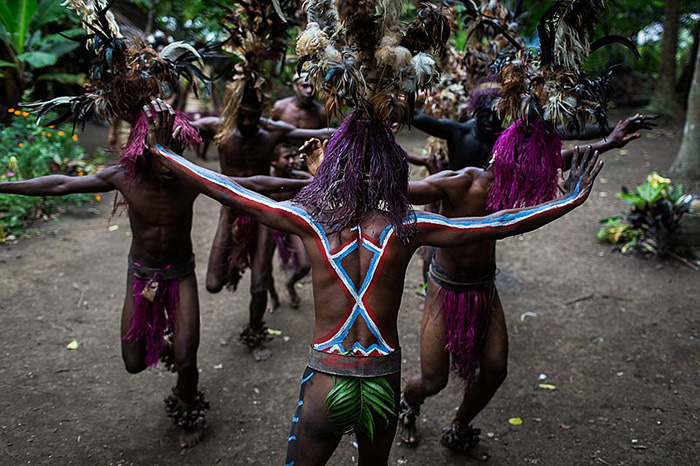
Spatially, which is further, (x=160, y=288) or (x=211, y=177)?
(x=160, y=288)

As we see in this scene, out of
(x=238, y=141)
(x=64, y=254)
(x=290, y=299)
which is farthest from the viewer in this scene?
(x=64, y=254)

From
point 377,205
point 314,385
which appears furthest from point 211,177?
point 314,385

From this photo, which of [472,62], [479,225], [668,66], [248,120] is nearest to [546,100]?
[479,225]

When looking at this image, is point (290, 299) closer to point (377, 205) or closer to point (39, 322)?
point (39, 322)

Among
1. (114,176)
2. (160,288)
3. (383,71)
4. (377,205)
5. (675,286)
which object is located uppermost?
(383,71)

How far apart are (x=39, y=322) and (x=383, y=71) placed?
3785 mm

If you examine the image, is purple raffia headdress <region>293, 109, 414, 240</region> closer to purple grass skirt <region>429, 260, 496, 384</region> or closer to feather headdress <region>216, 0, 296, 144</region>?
purple grass skirt <region>429, 260, 496, 384</region>

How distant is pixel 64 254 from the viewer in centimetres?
580

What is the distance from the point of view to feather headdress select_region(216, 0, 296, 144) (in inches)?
154

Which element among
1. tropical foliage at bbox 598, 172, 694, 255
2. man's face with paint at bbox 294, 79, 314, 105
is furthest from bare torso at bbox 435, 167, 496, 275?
tropical foliage at bbox 598, 172, 694, 255

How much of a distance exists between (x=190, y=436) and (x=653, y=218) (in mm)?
5181

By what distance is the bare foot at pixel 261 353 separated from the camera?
4.09 meters

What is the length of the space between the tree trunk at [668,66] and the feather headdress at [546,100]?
9.21 m

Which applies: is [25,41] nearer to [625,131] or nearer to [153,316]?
[153,316]
